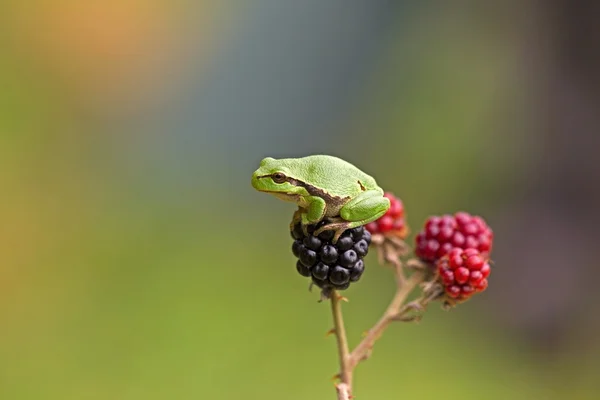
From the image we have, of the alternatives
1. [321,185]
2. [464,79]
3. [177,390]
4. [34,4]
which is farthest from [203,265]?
[321,185]

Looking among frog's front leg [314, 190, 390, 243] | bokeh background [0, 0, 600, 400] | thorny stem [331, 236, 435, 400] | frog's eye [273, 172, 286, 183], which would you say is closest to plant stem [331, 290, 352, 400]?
thorny stem [331, 236, 435, 400]

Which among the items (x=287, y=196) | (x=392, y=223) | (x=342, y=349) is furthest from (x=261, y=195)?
(x=342, y=349)

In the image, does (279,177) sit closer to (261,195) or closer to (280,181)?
(280,181)

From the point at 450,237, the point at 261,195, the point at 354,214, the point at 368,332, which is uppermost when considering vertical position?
the point at 354,214

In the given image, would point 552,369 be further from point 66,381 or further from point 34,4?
point 34,4

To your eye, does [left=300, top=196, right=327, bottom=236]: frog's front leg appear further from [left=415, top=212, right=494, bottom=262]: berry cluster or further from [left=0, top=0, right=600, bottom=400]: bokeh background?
[left=0, top=0, right=600, bottom=400]: bokeh background

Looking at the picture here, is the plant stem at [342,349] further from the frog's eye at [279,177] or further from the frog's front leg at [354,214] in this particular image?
the frog's eye at [279,177]
